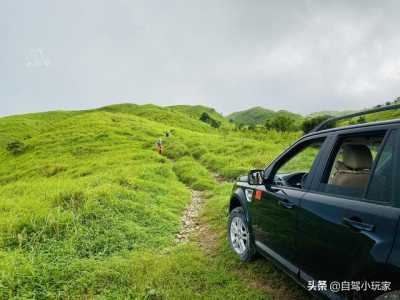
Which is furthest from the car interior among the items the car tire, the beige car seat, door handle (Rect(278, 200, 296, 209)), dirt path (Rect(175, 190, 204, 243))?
dirt path (Rect(175, 190, 204, 243))

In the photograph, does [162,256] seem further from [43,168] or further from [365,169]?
[43,168]

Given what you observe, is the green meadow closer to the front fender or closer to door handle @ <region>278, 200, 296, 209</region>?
the front fender

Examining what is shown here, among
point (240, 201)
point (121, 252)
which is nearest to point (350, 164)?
point (240, 201)

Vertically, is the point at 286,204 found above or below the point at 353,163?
below

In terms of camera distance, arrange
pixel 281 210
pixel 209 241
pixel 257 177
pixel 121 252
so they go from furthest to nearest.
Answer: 1. pixel 209 241
2. pixel 121 252
3. pixel 257 177
4. pixel 281 210

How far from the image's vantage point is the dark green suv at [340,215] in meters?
2.00

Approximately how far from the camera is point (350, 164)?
125 inches

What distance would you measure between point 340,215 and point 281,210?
3.20 feet

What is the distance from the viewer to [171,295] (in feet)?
12.4

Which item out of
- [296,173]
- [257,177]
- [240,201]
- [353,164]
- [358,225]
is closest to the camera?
[358,225]

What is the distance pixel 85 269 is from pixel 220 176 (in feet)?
30.4

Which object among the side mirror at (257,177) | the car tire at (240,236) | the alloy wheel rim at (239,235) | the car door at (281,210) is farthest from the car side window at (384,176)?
the alloy wheel rim at (239,235)

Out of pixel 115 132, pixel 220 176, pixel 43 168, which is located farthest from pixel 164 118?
pixel 220 176

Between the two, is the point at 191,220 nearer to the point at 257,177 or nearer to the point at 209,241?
the point at 209,241
